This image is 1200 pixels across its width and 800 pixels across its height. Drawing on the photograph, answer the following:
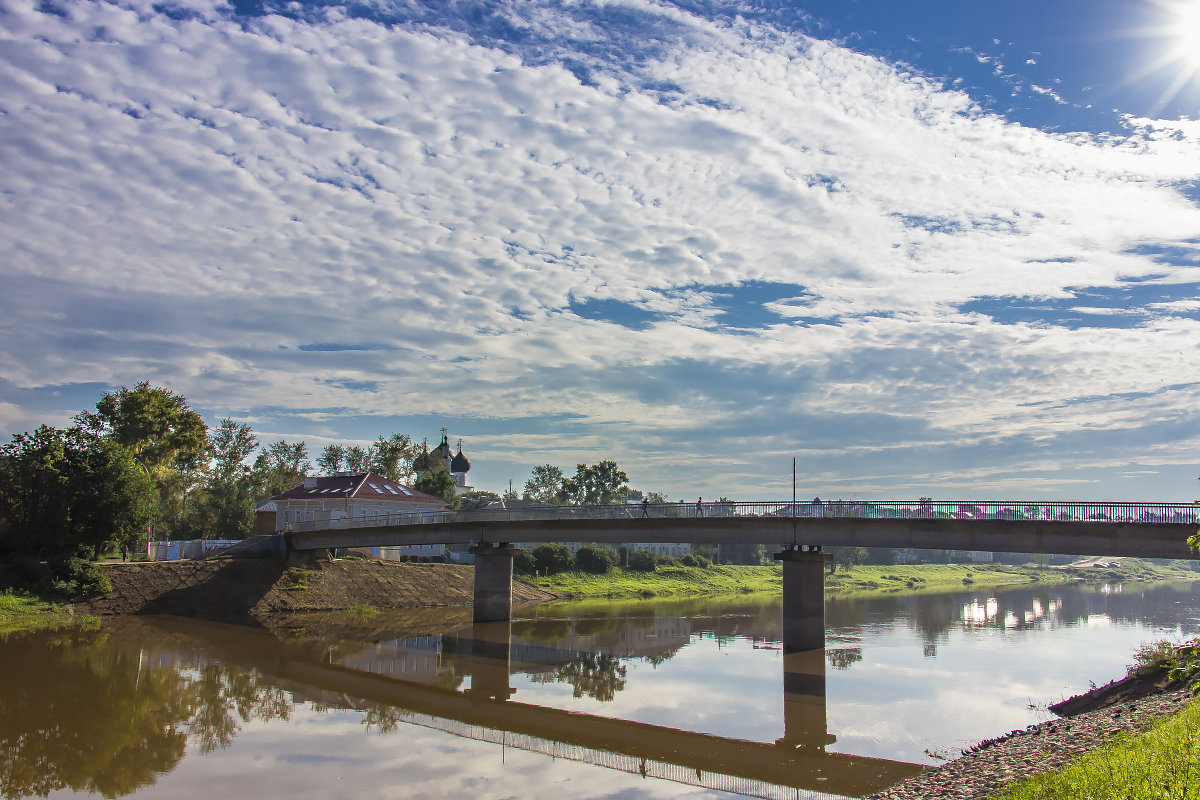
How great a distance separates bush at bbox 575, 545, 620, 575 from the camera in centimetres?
8978

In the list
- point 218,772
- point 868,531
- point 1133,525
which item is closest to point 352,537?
point 868,531

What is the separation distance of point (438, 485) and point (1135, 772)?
3772 inches

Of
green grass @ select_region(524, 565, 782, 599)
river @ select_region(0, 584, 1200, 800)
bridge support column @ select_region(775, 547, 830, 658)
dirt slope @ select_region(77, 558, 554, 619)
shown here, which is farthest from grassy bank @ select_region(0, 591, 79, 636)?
green grass @ select_region(524, 565, 782, 599)

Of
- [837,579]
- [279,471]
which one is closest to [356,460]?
[279,471]

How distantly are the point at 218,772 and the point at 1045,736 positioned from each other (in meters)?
20.6

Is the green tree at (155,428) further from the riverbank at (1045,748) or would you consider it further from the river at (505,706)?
the riverbank at (1045,748)

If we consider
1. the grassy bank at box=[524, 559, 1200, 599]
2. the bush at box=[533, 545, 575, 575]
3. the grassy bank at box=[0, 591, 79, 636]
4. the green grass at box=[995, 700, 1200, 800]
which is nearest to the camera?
the green grass at box=[995, 700, 1200, 800]

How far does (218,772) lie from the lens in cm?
2062

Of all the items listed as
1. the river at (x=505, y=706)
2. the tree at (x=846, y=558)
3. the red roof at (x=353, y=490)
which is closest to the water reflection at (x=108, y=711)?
the river at (x=505, y=706)

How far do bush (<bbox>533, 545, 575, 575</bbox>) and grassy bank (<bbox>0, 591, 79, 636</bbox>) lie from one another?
43092mm

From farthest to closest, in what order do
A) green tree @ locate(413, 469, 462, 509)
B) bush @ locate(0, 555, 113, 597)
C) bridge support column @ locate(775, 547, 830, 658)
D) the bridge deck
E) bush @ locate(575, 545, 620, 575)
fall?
green tree @ locate(413, 469, 462, 509), bush @ locate(575, 545, 620, 575), bush @ locate(0, 555, 113, 597), bridge support column @ locate(775, 547, 830, 658), the bridge deck

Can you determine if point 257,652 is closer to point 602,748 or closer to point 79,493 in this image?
point 79,493

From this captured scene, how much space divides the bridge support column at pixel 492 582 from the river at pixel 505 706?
5.73 ft

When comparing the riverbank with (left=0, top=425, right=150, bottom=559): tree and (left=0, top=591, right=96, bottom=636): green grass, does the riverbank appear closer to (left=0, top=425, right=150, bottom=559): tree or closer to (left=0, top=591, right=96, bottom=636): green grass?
(left=0, top=591, right=96, bottom=636): green grass
